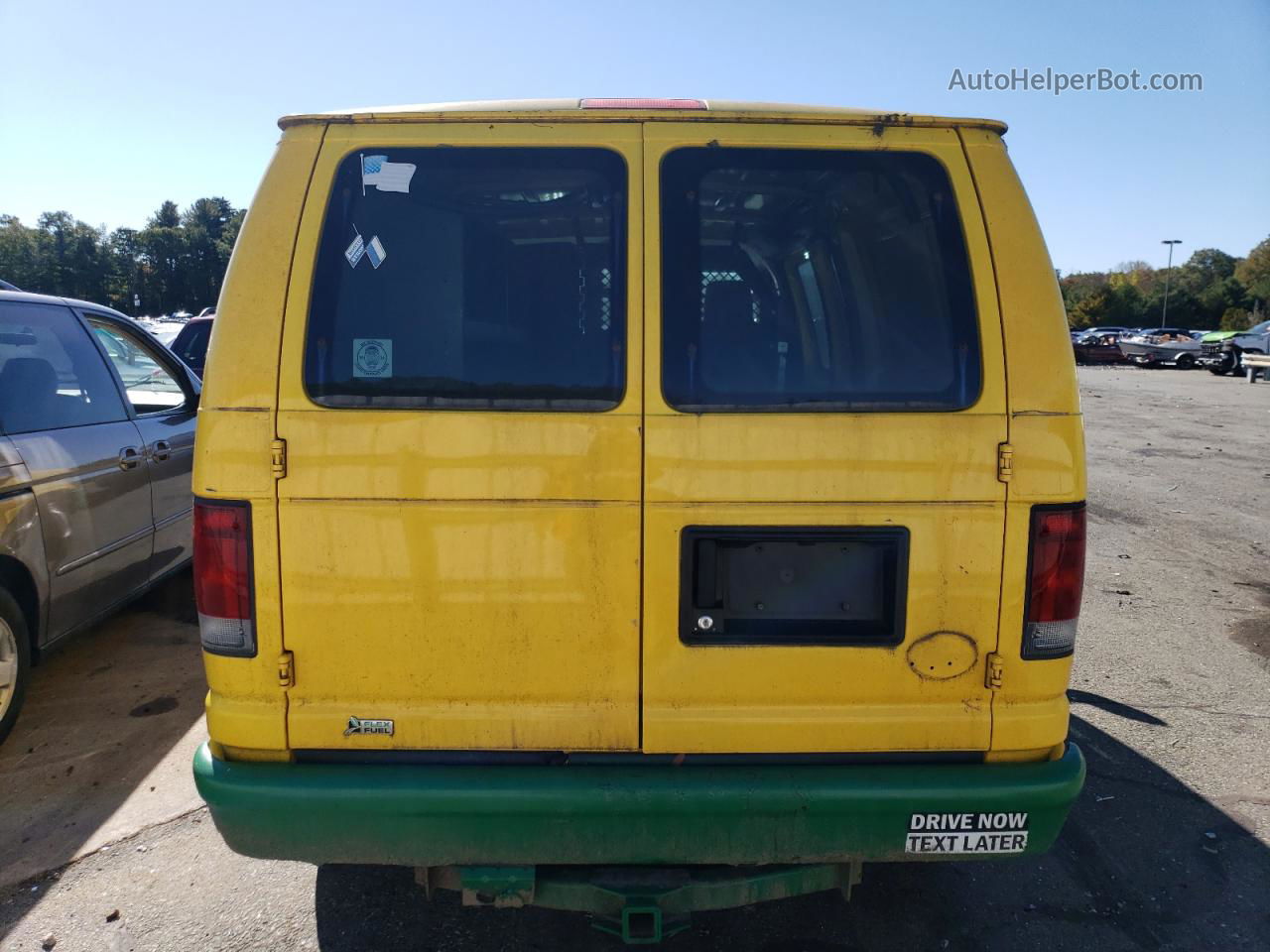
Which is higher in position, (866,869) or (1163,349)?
(1163,349)

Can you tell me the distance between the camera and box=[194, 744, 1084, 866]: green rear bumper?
83.5 inches

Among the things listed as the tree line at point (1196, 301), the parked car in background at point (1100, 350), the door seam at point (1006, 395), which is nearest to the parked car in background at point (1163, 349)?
the parked car in background at point (1100, 350)

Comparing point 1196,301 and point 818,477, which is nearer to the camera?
point 818,477

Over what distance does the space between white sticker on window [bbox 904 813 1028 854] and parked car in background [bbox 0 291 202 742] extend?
3.62 m

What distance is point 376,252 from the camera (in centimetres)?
222

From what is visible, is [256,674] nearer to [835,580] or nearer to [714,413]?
[714,413]

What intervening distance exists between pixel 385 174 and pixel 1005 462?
1.72 metres

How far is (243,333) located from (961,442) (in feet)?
5.93

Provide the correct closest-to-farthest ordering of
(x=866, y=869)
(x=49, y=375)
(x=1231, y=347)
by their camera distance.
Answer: (x=866, y=869) < (x=49, y=375) < (x=1231, y=347)

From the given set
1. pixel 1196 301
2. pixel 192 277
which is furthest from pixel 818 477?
pixel 192 277

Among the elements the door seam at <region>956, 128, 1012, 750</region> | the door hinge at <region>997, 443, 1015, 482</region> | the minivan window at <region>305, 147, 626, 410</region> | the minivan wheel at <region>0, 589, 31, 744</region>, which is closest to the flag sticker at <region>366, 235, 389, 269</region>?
the minivan window at <region>305, 147, 626, 410</region>

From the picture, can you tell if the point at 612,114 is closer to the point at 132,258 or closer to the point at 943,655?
the point at 943,655

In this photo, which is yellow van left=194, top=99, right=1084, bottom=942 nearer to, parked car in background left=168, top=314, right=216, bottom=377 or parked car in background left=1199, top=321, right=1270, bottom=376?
parked car in background left=168, top=314, right=216, bottom=377

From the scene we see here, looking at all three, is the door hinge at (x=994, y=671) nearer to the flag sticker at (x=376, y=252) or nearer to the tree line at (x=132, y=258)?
the flag sticker at (x=376, y=252)
